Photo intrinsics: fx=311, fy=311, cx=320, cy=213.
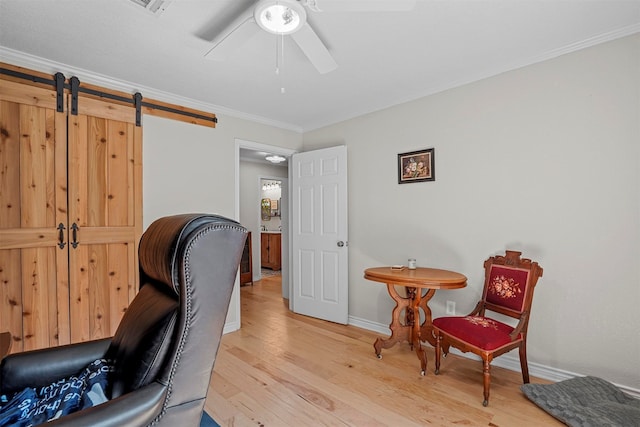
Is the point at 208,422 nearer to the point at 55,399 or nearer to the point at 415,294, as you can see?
the point at 55,399

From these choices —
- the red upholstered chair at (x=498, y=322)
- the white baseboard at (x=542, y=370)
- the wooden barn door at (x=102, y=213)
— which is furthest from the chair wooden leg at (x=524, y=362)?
the wooden barn door at (x=102, y=213)

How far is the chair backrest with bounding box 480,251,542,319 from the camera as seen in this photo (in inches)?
85.6

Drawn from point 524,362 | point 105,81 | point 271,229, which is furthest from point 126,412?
point 271,229

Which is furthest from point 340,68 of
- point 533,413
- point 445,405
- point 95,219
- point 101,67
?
point 533,413

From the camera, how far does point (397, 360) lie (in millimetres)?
2676

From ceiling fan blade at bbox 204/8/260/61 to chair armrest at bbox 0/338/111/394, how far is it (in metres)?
1.69

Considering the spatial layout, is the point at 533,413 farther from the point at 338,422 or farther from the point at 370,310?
the point at 370,310

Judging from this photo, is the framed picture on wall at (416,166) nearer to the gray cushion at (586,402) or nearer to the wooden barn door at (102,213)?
the gray cushion at (586,402)

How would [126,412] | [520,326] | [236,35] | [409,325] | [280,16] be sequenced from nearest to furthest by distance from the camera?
[126,412]
[280,16]
[236,35]
[520,326]
[409,325]

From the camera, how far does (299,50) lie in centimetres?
228

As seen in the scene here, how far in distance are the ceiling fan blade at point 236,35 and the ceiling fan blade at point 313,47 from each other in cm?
24

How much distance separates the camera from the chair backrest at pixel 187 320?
996mm

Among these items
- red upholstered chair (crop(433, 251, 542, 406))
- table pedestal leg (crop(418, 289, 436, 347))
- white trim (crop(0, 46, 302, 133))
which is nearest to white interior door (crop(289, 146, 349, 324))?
white trim (crop(0, 46, 302, 133))

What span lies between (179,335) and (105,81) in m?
2.68
